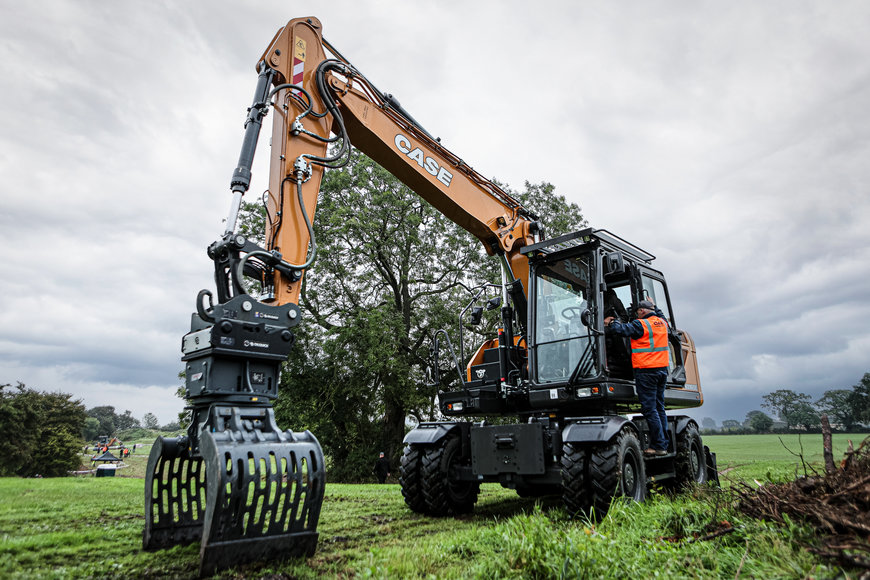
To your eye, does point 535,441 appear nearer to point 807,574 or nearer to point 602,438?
point 602,438

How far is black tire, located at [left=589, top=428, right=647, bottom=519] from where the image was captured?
15.8ft

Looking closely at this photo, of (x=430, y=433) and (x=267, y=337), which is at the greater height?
(x=267, y=337)

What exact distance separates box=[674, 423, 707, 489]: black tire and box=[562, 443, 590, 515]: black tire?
260 centimetres

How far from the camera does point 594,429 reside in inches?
199

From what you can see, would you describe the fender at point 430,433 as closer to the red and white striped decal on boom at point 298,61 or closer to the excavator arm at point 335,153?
the excavator arm at point 335,153

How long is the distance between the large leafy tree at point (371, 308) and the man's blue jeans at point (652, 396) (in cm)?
932

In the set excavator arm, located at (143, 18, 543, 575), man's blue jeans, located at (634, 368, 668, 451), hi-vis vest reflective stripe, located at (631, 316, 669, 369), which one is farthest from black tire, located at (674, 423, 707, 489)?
excavator arm, located at (143, 18, 543, 575)

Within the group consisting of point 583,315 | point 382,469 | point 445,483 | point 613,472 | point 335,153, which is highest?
point 335,153

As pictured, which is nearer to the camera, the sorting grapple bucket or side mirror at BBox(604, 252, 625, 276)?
the sorting grapple bucket

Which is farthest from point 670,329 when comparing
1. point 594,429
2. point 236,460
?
point 236,460

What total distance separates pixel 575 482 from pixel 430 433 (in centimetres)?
189

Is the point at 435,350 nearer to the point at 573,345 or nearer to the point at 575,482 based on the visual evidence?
the point at 573,345

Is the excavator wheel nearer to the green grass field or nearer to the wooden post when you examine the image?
the green grass field

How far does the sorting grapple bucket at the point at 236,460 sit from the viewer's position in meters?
3.24
